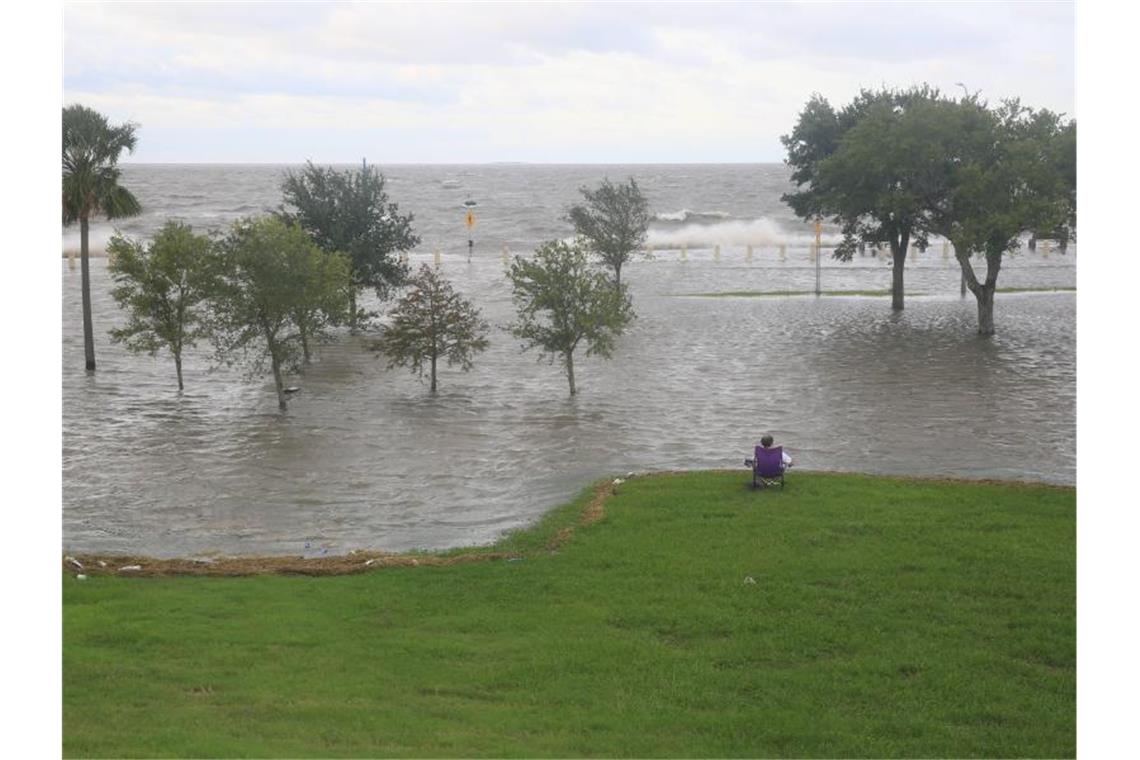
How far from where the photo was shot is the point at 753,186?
18350 centimetres

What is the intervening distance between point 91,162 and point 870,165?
26.5 meters

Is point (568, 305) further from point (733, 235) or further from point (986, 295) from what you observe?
point (733, 235)

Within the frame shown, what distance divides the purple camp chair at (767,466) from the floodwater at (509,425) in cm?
314

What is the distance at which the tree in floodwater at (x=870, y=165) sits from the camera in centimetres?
4569

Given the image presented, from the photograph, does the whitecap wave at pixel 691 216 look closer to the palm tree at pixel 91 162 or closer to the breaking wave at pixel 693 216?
the breaking wave at pixel 693 216

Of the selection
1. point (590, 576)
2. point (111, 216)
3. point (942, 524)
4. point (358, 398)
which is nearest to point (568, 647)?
point (590, 576)

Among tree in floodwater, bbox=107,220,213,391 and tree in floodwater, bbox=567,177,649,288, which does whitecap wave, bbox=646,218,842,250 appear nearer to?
tree in floodwater, bbox=567,177,649,288

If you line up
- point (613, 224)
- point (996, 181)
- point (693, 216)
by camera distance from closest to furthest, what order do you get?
point (996, 181)
point (613, 224)
point (693, 216)

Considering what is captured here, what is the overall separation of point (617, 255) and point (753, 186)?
132m

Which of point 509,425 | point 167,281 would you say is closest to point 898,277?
point 509,425

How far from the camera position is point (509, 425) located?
2956 cm

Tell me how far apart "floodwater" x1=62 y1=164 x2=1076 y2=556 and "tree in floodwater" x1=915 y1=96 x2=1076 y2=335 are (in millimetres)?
3262

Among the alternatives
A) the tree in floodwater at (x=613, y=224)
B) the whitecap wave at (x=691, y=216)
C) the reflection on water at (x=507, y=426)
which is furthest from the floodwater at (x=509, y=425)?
the whitecap wave at (x=691, y=216)

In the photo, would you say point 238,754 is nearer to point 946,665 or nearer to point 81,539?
point 946,665
